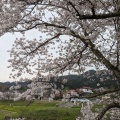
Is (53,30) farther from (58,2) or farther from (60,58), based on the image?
(58,2)

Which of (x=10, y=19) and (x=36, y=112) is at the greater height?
(x=10, y=19)

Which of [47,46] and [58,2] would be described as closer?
[58,2]

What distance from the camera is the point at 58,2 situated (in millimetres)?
5539

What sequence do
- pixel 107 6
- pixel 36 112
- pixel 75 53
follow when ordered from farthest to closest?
pixel 36 112 → pixel 75 53 → pixel 107 6

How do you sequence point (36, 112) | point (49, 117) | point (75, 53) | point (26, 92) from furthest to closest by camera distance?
point (36, 112), point (49, 117), point (75, 53), point (26, 92)

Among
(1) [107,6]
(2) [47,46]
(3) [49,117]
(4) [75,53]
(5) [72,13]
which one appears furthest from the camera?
(3) [49,117]

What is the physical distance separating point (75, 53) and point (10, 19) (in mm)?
1917

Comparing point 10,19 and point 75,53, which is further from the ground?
point 10,19

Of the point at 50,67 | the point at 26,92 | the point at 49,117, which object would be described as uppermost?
the point at 50,67

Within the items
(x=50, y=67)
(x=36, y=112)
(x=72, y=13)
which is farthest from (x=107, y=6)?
(x=36, y=112)

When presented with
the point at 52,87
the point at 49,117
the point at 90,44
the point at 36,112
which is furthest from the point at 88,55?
the point at 36,112

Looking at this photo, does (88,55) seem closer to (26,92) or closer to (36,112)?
(26,92)

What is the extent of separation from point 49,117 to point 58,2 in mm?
28251

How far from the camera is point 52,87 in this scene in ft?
19.1
